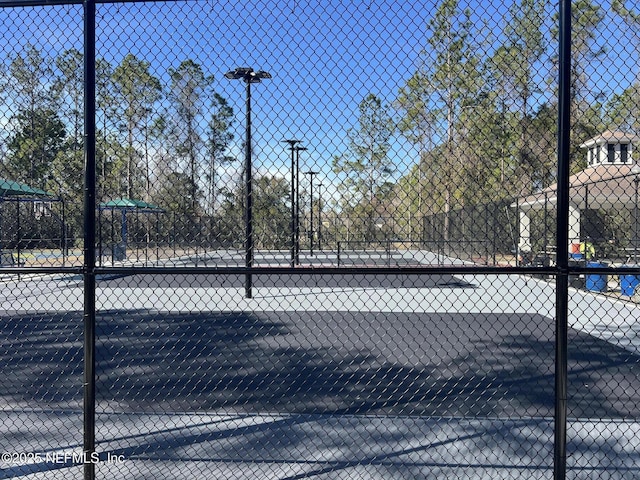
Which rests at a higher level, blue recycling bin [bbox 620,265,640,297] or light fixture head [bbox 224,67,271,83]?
light fixture head [bbox 224,67,271,83]

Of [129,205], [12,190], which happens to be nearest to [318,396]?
[129,205]

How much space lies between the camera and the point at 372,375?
215 inches

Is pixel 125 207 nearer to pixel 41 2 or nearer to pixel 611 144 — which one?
pixel 41 2

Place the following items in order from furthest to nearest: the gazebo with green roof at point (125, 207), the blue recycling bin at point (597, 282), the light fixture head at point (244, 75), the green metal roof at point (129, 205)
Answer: the blue recycling bin at point (597, 282), the green metal roof at point (129, 205), the gazebo with green roof at point (125, 207), the light fixture head at point (244, 75)

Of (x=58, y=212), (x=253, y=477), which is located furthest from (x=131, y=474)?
(x=58, y=212)

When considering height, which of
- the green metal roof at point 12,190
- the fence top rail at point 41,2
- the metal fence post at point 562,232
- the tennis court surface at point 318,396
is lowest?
the tennis court surface at point 318,396

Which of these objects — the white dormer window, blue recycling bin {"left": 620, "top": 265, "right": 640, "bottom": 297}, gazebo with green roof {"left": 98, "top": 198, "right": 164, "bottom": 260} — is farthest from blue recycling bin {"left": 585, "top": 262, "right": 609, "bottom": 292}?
gazebo with green roof {"left": 98, "top": 198, "right": 164, "bottom": 260}

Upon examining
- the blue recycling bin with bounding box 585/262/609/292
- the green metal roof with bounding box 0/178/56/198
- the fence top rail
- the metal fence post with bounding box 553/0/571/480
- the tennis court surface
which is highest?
the fence top rail

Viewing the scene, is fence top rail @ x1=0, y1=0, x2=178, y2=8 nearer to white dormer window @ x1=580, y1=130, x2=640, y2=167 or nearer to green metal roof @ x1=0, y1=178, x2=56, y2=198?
white dormer window @ x1=580, y1=130, x2=640, y2=167

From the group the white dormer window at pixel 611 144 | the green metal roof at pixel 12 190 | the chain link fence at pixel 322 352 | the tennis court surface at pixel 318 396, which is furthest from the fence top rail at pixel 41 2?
the green metal roof at pixel 12 190

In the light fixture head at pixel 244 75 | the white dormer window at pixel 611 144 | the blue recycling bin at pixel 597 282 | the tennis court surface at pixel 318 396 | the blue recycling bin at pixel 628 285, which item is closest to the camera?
the tennis court surface at pixel 318 396

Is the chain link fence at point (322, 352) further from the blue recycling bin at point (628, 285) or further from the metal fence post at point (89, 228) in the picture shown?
the blue recycling bin at point (628, 285)

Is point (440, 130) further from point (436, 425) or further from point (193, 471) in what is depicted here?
point (193, 471)

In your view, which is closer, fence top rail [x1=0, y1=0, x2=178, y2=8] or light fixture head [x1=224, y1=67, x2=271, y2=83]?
fence top rail [x1=0, y1=0, x2=178, y2=8]
